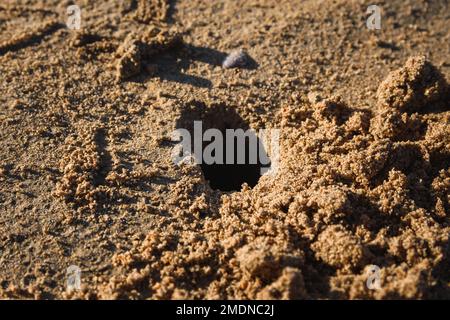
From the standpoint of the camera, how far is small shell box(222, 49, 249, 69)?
9.80ft

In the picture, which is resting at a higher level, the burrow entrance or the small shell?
the small shell

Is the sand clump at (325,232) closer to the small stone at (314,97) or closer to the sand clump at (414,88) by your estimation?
the sand clump at (414,88)

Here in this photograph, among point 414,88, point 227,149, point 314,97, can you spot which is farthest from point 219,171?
point 414,88

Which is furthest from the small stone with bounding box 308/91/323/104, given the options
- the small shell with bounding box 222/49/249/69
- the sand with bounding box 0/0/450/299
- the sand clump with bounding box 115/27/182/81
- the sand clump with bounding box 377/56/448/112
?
the sand clump with bounding box 115/27/182/81

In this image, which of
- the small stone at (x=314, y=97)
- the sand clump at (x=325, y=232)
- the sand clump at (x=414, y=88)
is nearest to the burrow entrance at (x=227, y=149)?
the sand clump at (x=325, y=232)

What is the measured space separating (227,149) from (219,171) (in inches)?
5.4

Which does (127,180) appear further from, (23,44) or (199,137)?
(23,44)

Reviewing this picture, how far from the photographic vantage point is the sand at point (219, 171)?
207 centimetres

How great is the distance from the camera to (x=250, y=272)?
2.01 m

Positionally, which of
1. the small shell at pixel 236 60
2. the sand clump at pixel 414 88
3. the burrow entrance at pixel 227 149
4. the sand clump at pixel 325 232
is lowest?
the sand clump at pixel 325 232

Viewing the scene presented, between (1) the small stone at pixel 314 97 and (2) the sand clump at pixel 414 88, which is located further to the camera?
(1) the small stone at pixel 314 97

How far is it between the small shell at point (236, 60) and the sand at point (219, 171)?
1.5 inches

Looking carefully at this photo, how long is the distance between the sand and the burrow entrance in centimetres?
2

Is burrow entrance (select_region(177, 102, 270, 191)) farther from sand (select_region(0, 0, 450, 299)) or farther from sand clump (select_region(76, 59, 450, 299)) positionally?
sand clump (select_region(76, 59, 450, 299))
